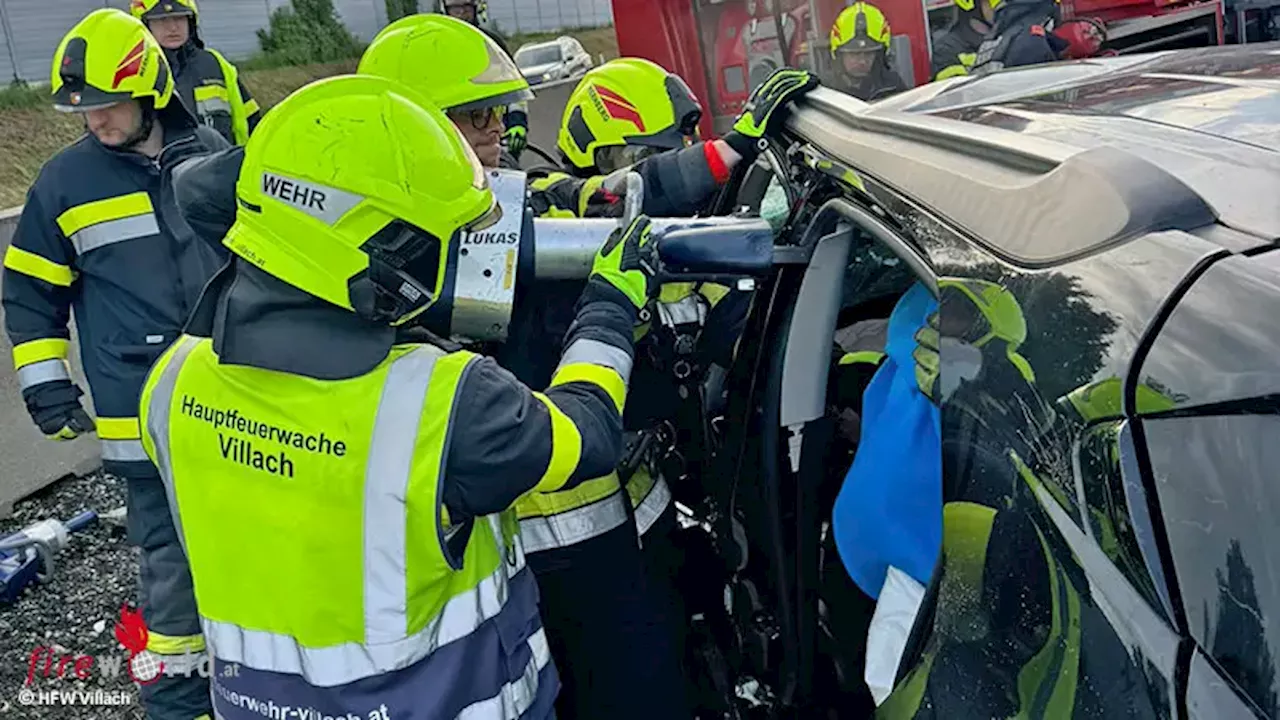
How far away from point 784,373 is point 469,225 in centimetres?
59

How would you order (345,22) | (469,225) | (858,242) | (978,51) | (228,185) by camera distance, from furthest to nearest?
(345,22) → (978,51) → (858,242) → (228,185) → (469,225)

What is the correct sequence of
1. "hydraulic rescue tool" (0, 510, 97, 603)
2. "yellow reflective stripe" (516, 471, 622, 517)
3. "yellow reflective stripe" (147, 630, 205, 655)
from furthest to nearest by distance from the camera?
"hydraulic rescue tool" (0, 510, 97, 603) → "yellow reflective stripe" (147, 630, 205, 655) → "yellow reflective stripe" (516, 471, 622, 517)

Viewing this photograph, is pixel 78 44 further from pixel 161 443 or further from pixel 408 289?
pixel 408 289

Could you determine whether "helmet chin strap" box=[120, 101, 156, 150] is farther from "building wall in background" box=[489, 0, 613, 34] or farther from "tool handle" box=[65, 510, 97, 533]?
"building wall in background" box=[489, 0, 613, 34]

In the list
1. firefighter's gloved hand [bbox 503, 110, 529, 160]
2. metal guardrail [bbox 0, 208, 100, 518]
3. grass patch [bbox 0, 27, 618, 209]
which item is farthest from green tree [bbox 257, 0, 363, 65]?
metal guardrail [bbox 0, 208, 100, 518]

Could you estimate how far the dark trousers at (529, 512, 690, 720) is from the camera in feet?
8.26

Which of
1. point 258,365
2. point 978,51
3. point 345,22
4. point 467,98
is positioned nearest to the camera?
point 258,365

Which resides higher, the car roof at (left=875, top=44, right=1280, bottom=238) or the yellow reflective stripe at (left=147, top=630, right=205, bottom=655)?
the car roof at (left=875, top=44, right=1280, bottom=238)

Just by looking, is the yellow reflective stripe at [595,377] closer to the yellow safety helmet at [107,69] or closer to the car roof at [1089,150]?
the car roof at [1089,150]

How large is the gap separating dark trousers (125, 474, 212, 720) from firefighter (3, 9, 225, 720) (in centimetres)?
1

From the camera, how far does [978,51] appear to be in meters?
8.18

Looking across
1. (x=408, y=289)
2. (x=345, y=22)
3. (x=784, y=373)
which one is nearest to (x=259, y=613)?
(x=408, y=289)

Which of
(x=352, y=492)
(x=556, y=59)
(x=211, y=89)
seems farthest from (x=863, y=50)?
(x=352, y=492)

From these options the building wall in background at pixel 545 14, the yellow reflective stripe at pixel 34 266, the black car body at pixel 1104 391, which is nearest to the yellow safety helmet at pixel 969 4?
the yellow reflective stripe at pixel 34 266
